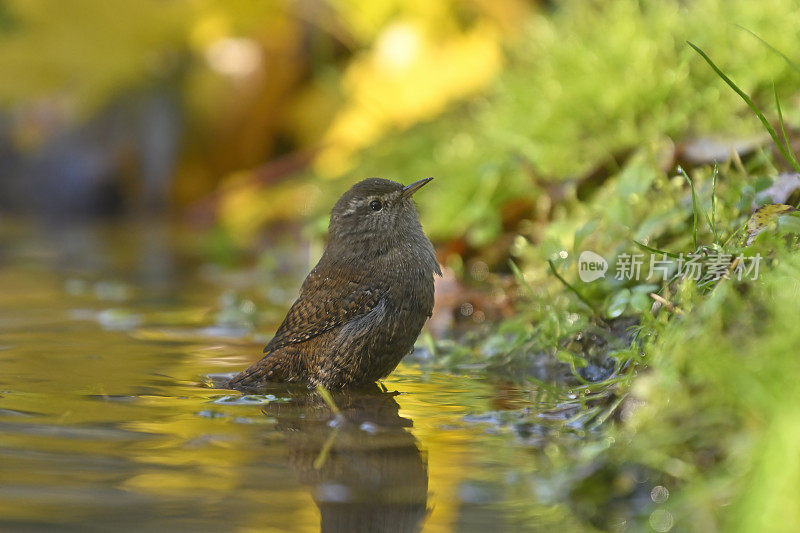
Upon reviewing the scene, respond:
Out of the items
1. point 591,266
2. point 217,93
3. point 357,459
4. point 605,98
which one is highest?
point 217,93

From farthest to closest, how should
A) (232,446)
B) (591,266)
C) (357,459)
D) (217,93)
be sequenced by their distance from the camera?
1. (217,93)
2. (591,266)
3. (232,446)
4. (357,459)

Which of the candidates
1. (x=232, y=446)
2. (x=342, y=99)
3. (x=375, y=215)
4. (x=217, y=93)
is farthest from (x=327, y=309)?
(x=217, y=93)

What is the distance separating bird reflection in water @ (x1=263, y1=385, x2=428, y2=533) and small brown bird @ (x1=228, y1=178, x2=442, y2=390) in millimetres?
130

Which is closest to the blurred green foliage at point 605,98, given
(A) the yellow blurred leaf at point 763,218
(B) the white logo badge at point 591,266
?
(B) the white logo badge at point 591,266

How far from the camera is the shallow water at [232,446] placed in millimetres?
2104

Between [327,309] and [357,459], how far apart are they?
3.72 ft

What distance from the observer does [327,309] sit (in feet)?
11.8

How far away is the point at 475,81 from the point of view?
9.71 meters

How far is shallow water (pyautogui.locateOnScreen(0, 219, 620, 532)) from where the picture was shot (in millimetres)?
2104

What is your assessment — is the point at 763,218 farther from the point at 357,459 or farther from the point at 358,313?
the point at 358,313

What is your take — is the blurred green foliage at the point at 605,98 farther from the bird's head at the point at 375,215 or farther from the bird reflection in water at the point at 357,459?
the bird reflection in water at the point at 357,459

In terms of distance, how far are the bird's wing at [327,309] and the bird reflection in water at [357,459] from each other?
24 centimetres

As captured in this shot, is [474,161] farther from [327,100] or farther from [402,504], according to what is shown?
[327,100]

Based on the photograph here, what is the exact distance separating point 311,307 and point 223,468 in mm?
1250
